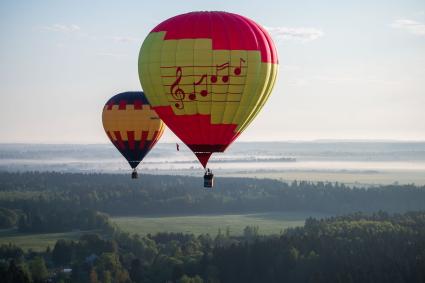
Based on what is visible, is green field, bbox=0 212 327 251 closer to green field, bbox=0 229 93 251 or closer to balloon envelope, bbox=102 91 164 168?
green field, bbox=0 229 93 251

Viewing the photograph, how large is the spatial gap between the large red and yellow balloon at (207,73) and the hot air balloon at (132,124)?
14.7m

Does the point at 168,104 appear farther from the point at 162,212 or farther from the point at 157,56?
the point at 162,212

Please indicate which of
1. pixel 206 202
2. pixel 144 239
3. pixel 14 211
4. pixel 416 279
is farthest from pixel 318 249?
pixel 206 202

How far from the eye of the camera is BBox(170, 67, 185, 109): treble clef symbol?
41.7m

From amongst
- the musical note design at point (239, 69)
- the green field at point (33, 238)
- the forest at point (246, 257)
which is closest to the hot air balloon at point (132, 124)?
the musical note design at point (239, 69)

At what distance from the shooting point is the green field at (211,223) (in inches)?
5787

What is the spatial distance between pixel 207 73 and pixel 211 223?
392 ft

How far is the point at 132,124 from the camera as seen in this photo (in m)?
58.9

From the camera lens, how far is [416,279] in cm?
8325

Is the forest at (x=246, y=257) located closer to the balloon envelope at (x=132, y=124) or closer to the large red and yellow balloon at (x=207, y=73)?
the balloon envelope at (x=132, y=124)

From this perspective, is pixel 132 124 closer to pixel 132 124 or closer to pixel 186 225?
pixel 132 124

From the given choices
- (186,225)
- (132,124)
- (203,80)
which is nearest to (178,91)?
(203,80)

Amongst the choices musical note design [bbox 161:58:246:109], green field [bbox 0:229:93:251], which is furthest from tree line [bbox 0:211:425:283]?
musical note design [bbox 161:58:246:109]

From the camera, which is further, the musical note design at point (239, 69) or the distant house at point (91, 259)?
the distant house at point (91, 259)
